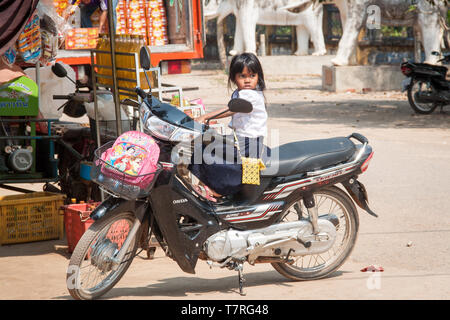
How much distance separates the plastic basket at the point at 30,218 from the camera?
20.8ft

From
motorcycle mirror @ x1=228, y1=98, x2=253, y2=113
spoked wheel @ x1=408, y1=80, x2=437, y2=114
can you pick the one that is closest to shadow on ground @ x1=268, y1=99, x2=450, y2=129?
spoked wheel @ x1=408, y1=80, x2=437, y2=114

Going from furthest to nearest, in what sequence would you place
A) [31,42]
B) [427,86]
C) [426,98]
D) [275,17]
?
[275,17]
[427,86]
[426,98]
[31,42]

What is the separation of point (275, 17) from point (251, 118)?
2231 centimetres

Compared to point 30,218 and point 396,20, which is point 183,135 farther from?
point 396,20

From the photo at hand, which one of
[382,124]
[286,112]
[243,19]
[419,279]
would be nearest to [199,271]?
[419,279]

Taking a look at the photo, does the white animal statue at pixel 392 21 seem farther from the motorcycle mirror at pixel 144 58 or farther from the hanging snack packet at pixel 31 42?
the motorcycle mirror at pixel 144 58

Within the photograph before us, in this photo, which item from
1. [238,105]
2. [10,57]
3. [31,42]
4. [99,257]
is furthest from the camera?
[31,42]

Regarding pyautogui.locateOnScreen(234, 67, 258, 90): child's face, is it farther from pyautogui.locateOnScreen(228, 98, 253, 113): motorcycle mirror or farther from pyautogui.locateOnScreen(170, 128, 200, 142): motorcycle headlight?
pyautogui.locateOnScreen(170, 128, 200, 142): motorcycle headlight

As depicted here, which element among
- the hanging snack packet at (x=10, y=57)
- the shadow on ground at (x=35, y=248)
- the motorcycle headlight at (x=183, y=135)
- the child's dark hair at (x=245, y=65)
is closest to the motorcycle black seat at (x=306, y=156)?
the child's dark hair at (x=245, y=65)

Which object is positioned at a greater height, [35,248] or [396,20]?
[396,20]

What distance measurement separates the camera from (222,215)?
15.7ft

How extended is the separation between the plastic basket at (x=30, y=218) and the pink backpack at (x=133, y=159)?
7.18 ft

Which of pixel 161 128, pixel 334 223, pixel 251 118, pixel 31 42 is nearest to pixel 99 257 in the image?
pixel 161 128
